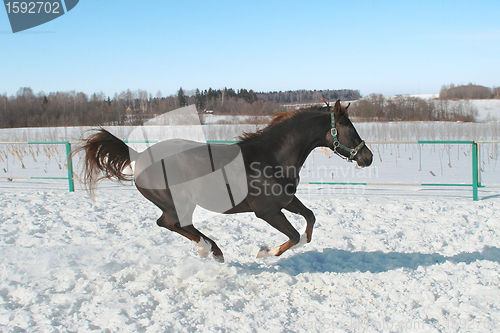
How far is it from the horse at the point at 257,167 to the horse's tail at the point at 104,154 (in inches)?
9.6

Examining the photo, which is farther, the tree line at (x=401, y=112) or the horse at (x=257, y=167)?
the tree line at (x=401, y=112)

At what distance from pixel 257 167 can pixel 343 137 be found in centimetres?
80

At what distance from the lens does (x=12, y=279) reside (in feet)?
9.73

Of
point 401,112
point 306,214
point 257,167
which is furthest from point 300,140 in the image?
point 401,112

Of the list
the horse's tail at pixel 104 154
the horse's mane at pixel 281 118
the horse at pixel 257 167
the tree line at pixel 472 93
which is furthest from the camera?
the tree line at pixel 472 93

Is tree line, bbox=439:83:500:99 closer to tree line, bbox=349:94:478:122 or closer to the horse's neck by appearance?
tree line, bbox=349:94:478:122

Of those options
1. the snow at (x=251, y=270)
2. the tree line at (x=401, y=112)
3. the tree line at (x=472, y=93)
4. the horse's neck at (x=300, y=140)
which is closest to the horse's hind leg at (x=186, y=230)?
the snow at (x=251, y=270)

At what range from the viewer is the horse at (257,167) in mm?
3096

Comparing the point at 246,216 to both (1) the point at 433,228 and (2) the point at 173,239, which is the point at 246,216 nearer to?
(2) the point at 173,239

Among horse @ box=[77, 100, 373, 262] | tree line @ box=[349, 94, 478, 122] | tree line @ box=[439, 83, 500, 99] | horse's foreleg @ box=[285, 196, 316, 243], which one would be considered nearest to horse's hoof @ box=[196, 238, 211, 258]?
horse @ box=[77, 100, 373, 262]

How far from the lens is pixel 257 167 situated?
3104mm

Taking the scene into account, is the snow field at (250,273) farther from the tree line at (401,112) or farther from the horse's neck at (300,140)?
the tree line at (401,112)

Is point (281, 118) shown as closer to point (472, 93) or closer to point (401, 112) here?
point (401, 112)

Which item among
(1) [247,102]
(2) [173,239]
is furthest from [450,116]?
(2) [173,239]
